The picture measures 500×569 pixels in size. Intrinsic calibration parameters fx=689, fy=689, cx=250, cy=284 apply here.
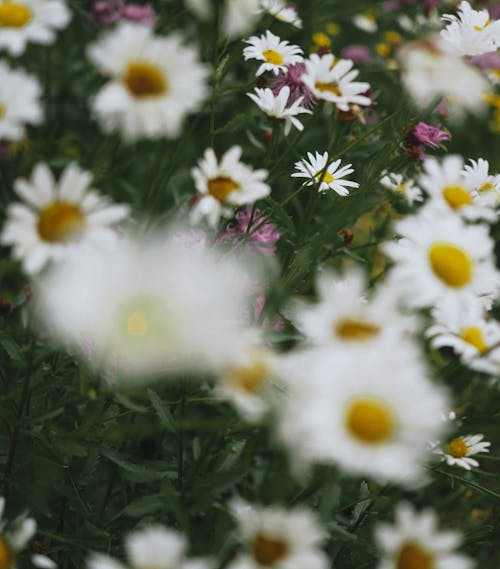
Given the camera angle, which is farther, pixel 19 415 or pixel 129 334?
pixel 19 415

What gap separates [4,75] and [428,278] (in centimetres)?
51

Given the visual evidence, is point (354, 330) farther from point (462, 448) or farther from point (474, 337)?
point (462, 448)

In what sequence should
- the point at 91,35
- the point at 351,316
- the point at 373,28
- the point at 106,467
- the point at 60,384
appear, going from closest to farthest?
the point at 351,316
the point at 60,384
the point at 106,467
the point at 91,35
the point at 373,28

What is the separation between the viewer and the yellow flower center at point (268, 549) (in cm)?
69

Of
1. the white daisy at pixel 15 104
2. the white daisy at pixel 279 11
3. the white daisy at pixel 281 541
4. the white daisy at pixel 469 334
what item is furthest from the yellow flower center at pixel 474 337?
the white daisy at pixel 279 11

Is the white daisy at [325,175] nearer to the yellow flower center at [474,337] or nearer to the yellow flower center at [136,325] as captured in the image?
the yellow flower center at [474,337]

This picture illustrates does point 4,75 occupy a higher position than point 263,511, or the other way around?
point 4,75

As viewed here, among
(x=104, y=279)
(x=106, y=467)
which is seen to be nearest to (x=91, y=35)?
(x=106, y=467)

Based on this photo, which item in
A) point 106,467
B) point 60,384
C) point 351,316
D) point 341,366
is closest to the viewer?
point 341,366

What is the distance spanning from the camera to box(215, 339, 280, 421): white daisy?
Result: 0.70 metres

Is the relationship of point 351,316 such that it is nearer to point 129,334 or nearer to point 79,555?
point 129,334

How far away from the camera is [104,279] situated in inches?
28.1

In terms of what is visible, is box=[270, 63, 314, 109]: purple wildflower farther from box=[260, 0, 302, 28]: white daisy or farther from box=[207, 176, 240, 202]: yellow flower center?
box=[207, 176, 240, 202]: yellow flower center

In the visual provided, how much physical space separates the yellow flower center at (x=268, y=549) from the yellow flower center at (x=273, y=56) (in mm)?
907
